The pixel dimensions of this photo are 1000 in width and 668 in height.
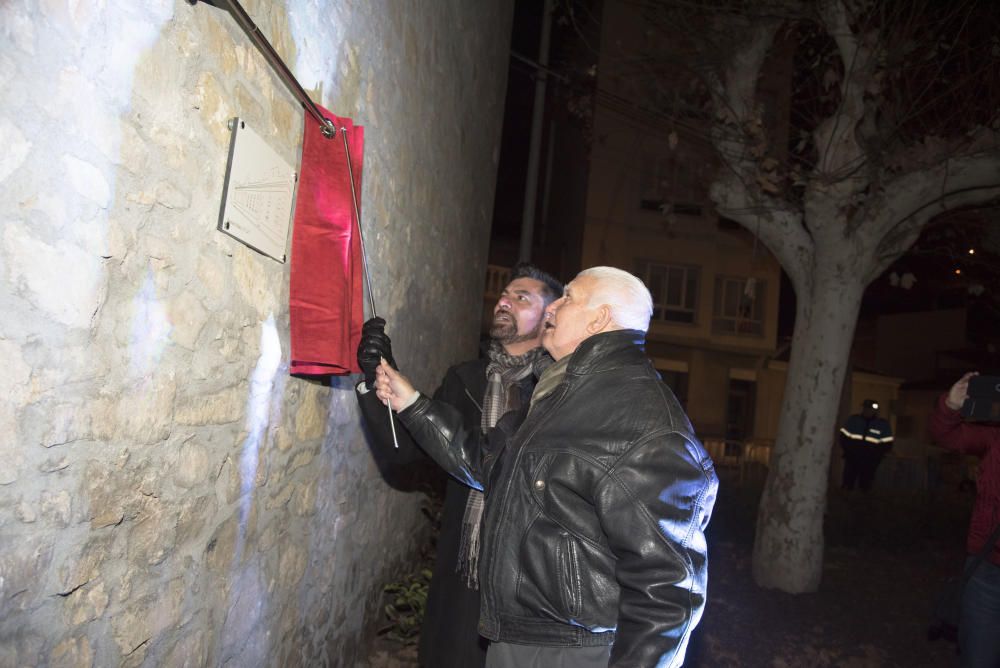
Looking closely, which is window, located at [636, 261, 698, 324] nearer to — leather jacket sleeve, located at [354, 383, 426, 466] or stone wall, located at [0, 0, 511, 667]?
stone wall, located at [0, 0, 511, 667]

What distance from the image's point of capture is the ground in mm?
4809

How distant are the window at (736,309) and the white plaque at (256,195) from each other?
17.4 metres

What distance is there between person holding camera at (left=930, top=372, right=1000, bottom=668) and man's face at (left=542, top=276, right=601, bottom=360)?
83.1 inches

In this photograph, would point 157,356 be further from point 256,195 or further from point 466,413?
point 466,413

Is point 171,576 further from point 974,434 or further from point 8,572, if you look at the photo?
point 974,434

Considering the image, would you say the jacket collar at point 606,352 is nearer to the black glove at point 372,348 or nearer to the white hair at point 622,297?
the white hair at point 622,297

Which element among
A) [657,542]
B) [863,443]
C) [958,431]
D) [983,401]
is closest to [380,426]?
[657,542]

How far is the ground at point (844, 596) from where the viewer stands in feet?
15.8

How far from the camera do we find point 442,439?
2486 millimetres

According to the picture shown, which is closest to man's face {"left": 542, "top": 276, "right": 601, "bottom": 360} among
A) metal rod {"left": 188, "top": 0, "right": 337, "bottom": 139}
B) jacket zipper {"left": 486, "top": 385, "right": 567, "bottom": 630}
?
jacket zipper {"left": 486, "top": 385, "right": 567, "bottom": 630}

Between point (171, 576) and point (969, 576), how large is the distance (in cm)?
336

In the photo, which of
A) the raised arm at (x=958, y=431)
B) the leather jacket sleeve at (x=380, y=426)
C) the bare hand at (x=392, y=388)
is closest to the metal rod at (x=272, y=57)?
the bare hand at (x=392, y=388)

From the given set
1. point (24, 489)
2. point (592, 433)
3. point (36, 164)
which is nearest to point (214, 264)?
point (36, 164)

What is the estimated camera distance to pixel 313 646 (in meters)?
2.96
